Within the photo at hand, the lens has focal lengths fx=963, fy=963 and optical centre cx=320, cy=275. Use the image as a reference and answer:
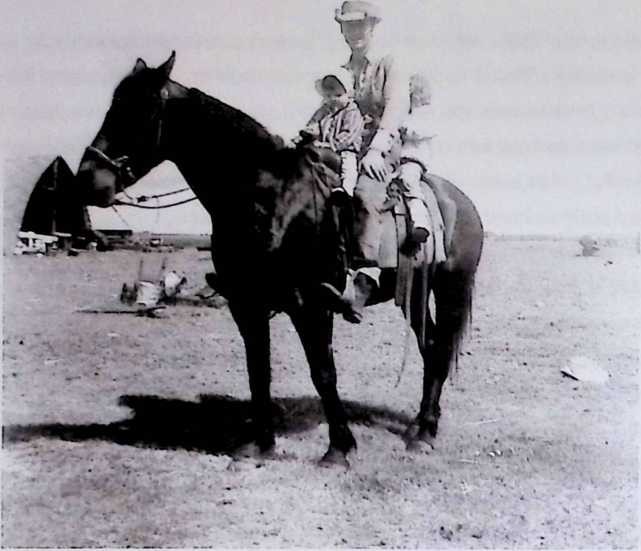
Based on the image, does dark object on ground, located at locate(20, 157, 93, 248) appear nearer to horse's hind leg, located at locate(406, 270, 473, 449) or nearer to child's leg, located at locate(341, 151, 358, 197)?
child's leg, located at locate(341, 151, 358, 197)

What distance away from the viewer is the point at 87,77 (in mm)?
2543

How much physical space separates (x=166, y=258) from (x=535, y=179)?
1.02 m

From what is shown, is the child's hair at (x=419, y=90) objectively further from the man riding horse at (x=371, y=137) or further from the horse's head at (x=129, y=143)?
the horse's head at (x=129, y=143)

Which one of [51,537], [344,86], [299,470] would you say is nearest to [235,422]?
[299,470]

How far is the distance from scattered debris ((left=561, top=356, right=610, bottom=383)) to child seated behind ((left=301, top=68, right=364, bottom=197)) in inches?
31.0

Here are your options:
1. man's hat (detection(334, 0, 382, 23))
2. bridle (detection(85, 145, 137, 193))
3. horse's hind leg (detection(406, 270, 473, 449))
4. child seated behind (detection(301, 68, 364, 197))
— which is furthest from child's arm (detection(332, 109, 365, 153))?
bridle (detection(85, 145, 137, 193))

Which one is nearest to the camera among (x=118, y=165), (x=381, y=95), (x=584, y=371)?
(x=118, y=165)

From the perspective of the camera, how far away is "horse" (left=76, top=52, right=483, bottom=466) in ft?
7.93

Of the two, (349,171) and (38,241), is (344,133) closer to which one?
(349,171)

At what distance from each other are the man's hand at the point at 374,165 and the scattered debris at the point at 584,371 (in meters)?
0.75

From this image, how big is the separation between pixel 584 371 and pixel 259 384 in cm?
89

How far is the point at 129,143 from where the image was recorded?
7.92 ft

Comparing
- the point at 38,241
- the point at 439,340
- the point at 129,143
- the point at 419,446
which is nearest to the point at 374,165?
the point at 439,340

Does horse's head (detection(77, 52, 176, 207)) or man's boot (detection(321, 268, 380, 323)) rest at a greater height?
horse's head (detection(77, 52, 176, 207))
